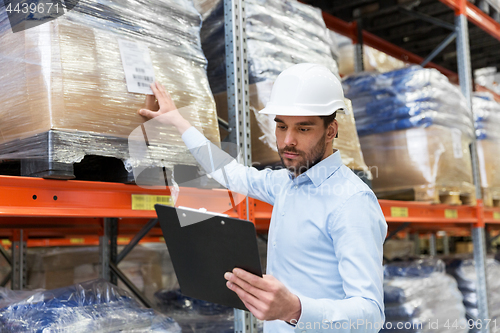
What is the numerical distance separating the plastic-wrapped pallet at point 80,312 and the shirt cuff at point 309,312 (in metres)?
1.01

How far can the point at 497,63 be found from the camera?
638cm

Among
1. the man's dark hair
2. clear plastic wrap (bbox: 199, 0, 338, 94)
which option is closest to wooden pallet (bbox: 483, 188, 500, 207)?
clear plastic wrap (bbox: 199, 0, 338, 94)

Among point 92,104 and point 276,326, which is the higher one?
point 92,104

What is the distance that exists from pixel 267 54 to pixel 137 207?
119 cm

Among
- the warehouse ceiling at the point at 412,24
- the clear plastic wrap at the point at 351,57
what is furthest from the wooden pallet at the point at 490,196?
the warehouse ceiling at the point at 412,24

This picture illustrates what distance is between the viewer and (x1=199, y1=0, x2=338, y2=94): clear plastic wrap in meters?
2.66

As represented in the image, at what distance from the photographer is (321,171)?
1.90 meters

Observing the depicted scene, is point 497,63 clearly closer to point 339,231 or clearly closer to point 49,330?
point 339,231

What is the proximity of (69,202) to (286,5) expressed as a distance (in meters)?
1.82

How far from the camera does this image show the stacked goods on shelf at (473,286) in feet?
14.3

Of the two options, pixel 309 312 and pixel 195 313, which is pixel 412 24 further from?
pixel 309 312

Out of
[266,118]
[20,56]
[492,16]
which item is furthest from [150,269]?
[492,16]

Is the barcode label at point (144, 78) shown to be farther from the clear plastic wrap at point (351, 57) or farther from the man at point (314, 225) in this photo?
the clear plastic wrap at point (351, 57)

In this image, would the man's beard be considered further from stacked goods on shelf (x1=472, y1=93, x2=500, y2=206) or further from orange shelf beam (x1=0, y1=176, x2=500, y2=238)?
stacked goods on shelf (x1=472, y1=93, x2=500, y2=206)
